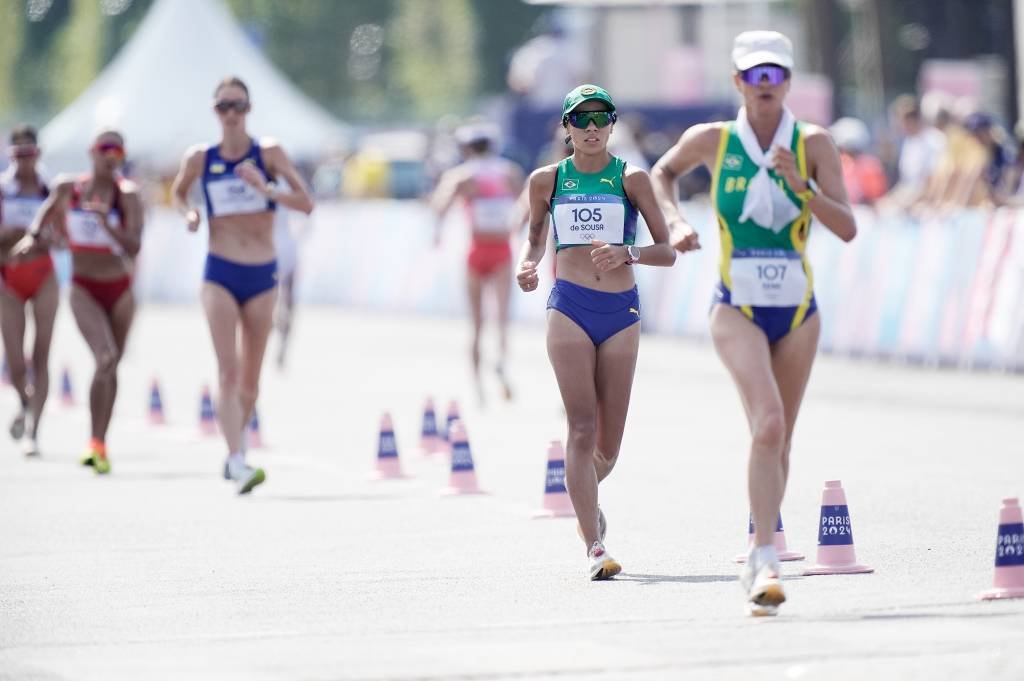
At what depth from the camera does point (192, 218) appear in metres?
13.8

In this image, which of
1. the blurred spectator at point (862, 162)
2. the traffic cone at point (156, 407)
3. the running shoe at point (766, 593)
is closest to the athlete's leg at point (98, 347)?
the traffic cone at point (156, 407)

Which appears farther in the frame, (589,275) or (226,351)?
(226,351)

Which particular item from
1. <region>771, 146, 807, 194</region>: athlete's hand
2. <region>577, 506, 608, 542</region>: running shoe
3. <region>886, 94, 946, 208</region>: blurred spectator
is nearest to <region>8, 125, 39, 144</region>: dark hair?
<region>577, 506, 608, 542</region>: running shoe

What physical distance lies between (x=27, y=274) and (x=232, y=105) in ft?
12.8

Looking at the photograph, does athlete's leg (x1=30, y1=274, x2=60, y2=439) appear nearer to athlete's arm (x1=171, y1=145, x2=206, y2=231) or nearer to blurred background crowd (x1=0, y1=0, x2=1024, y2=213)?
athlete's arm (x1=171, y1=145, x2=206, y2=231)

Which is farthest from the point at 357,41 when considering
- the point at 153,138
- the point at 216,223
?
the point at 216,223

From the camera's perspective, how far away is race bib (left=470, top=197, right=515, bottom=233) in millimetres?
20812

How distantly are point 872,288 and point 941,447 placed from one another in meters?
7.88

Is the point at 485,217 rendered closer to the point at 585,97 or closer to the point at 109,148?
the point at 109,148

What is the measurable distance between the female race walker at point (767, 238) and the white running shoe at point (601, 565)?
99 centimetres

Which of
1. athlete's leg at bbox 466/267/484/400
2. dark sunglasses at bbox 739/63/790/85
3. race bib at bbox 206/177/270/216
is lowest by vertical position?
athlete's leg at bbox 466/267/484/400

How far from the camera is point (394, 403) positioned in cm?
2108

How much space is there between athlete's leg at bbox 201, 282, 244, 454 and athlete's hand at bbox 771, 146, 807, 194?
5757mm

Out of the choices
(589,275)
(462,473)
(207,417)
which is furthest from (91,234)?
(589,275)
